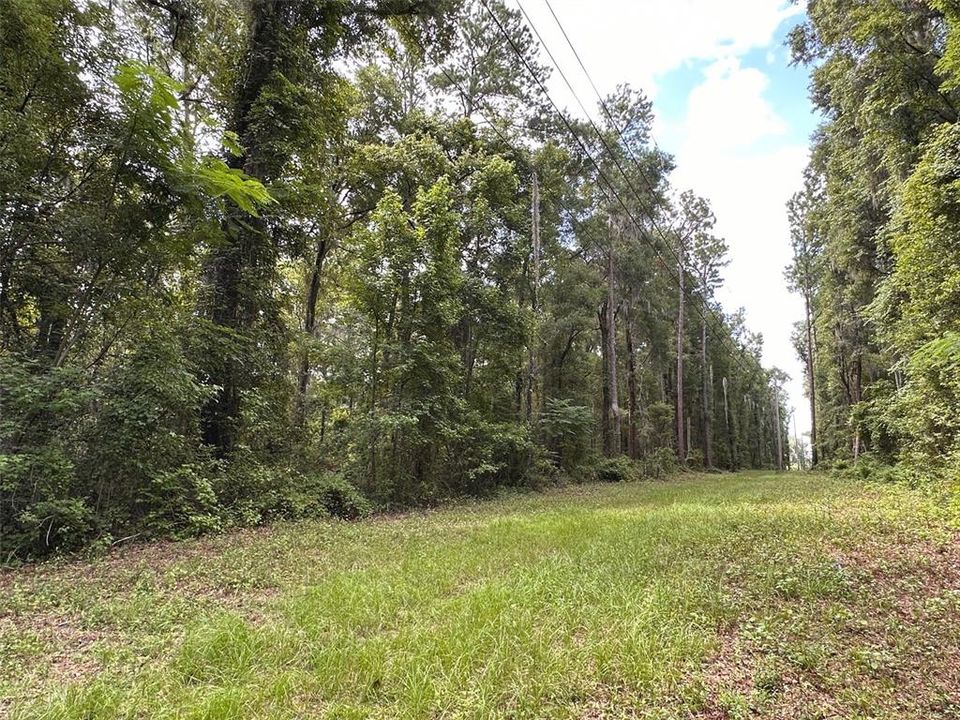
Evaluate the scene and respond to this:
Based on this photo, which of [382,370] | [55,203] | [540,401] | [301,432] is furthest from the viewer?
[540,401]

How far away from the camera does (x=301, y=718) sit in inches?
85.8

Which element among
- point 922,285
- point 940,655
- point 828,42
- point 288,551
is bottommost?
point 288,551

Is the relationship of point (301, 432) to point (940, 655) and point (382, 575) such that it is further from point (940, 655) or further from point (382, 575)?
point (940, 655)

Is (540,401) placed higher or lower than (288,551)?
higher

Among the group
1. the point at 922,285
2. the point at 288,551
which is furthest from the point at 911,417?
the point at 288,551

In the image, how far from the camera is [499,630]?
9.96 feet

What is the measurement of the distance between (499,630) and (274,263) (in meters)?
8.29

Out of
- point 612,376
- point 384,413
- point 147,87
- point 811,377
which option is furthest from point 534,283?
point 811,377

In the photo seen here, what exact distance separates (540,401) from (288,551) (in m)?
15.1

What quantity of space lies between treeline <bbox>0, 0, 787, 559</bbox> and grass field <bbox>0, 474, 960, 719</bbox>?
1.59 metres

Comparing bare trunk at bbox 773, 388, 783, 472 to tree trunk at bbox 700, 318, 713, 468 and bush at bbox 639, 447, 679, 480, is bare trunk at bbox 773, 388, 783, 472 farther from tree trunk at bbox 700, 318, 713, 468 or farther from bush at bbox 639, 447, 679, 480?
bush at bbox 639, 447, 679, 480

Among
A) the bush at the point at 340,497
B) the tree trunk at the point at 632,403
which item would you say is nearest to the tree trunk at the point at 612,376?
the tree trunk at the point at 632,403

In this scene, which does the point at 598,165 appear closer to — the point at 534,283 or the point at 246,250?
the point at 534,283

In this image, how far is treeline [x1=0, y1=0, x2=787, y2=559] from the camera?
199 inches
